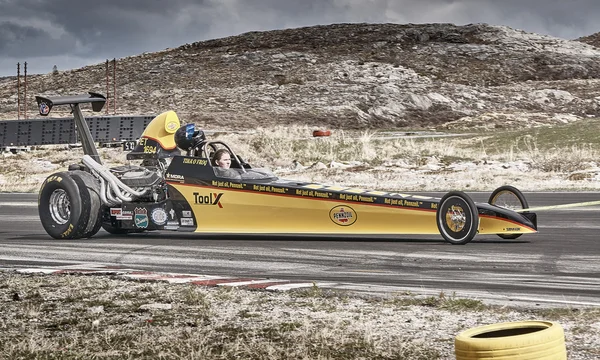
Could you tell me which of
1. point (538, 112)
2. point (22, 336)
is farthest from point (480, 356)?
point (538, 112)

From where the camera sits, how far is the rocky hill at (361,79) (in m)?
80.2

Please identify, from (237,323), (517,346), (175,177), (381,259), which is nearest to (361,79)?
(175,177)

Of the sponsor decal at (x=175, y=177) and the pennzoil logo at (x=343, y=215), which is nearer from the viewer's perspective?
the pennzoil logo at (x=343, y=215)

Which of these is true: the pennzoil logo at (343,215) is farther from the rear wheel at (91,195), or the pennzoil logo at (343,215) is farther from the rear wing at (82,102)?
the rear wing at (82,102)

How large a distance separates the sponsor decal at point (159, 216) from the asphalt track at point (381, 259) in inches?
13.2

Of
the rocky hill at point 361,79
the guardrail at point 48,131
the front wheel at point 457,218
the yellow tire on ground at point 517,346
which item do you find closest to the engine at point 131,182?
the front wheel at point 457,218

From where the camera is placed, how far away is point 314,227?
12648mm

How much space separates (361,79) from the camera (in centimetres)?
9262

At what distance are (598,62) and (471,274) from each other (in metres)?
101

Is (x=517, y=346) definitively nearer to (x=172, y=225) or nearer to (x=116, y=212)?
(x=172, y=225)

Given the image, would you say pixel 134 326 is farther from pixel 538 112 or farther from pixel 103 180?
pixel 538 112

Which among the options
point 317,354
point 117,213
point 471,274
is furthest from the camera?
point 117,213

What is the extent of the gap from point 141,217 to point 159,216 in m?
0.38

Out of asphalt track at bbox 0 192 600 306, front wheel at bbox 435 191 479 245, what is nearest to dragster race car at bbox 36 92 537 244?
front wheel at bbox 435 191 479 245
